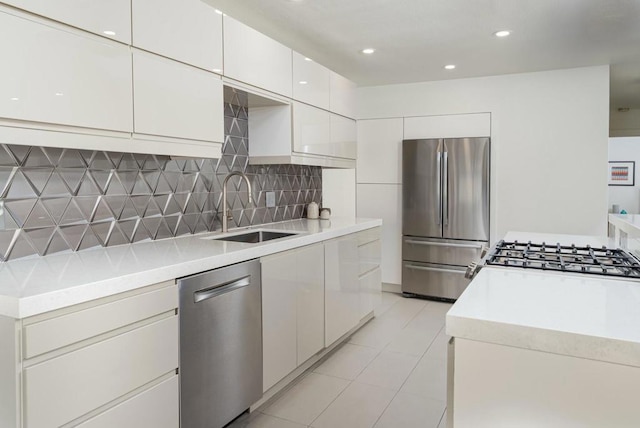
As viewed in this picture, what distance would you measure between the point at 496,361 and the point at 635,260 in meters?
1.07

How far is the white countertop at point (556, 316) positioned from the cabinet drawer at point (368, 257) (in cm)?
216

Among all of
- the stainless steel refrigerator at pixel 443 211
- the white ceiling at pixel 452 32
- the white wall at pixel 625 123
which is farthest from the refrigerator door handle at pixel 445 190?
the white wall at pixel 625 123

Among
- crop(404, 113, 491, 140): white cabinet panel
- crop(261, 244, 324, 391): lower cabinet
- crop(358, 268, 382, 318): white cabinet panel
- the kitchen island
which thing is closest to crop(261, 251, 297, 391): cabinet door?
crop(261, 244, 324, 391): lower cabinet

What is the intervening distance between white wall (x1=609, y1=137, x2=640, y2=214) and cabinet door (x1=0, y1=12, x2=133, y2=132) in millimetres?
7183

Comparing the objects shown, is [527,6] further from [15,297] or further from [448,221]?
[15,297]

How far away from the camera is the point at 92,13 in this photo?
5.80 ft

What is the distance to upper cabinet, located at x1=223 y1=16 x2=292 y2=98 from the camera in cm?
252

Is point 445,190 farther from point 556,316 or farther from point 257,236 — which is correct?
point 556,316

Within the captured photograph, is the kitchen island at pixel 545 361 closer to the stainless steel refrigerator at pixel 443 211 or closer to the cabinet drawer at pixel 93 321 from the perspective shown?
the cabinet drawer at pixel 93 321

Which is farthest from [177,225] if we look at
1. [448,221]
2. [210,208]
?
[448,221]

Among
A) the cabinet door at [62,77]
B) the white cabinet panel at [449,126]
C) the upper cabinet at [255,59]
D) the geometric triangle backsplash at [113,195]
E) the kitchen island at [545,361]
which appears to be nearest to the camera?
the kitchen island at [545,361]

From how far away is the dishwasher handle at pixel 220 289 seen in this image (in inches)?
76.2

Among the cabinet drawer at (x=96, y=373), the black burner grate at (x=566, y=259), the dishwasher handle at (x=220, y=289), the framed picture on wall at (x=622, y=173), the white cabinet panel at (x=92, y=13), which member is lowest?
the cabinet drawer at (x=96, y=373)

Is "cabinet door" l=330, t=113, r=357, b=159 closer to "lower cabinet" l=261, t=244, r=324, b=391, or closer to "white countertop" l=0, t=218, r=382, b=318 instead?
"lower cabinet" l=261, t=244, r=324, b=391
